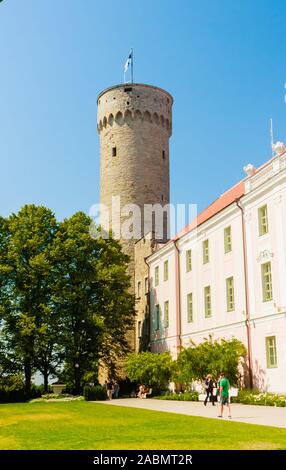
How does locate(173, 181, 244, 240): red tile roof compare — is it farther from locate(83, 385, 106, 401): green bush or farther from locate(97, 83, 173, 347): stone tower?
locate(83, 385, 106, 401): green bush

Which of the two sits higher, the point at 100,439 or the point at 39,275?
the point at 39,275

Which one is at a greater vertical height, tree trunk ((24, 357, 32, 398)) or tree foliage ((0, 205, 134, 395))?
tree foliage ((0, 205, 134, 395))

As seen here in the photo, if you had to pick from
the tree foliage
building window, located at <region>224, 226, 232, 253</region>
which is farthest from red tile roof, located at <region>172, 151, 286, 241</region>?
the tree foliage

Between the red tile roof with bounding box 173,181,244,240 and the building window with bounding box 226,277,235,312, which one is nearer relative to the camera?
the building window with bounding box 226,277,235,312

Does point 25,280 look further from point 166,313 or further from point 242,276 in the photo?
point 242,276

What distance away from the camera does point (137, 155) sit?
53.8 metres

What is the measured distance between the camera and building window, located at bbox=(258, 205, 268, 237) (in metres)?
29.7

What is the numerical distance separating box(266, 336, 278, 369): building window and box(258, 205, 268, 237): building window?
17.2 feet

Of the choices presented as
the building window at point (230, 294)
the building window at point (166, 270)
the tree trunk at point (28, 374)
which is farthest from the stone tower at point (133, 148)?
the building window at point (230, 294)

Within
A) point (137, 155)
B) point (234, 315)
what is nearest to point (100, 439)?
point (234, 315)

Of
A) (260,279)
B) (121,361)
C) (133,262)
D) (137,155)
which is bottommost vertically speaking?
(121,361)

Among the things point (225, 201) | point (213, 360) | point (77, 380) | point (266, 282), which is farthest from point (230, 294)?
point (77, 380)

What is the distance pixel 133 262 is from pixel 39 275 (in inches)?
468

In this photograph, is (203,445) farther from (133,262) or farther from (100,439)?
(133,262)
